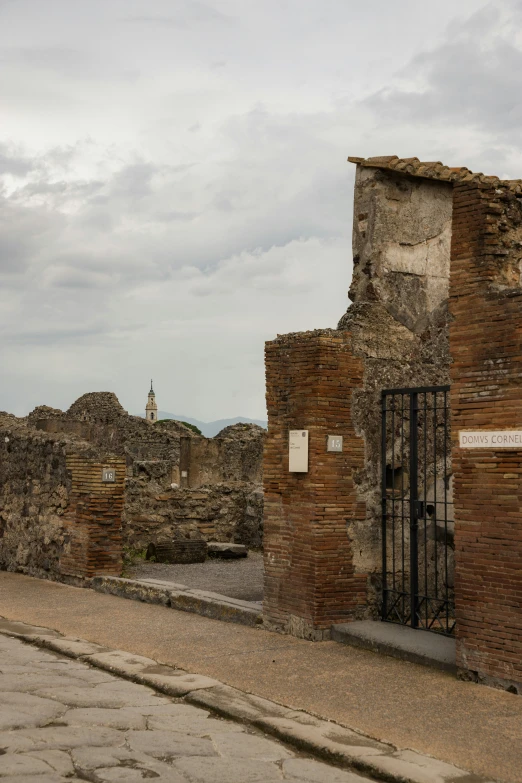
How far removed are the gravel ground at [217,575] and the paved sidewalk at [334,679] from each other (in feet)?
4.00

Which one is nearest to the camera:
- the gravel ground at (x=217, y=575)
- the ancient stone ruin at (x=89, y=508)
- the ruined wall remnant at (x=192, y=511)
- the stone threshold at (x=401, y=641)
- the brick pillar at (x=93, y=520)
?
the stone threshold at (x=401, y=641)

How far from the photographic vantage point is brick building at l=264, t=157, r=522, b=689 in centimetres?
764

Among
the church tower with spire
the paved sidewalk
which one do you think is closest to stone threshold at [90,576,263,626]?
the paved sidewalk

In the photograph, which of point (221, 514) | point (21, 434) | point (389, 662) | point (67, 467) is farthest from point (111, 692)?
point (221, 514)

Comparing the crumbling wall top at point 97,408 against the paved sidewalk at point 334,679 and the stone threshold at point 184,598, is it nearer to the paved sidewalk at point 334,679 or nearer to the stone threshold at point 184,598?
the stone threshold at point 184,598

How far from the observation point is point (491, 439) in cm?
645

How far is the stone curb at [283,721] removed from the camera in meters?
4.62

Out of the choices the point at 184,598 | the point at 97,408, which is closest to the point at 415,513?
the point at 184,598

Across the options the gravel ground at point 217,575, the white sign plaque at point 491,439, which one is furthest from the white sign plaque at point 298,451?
the gravel ground at point 217,575

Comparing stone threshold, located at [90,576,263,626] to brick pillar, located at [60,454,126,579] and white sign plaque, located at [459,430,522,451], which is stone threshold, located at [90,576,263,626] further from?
white sign plaque, located at [459,430,522,451]

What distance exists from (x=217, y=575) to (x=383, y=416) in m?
4.72

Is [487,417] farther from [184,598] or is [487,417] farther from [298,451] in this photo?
[184,598]

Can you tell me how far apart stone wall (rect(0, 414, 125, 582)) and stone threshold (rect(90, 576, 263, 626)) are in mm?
542

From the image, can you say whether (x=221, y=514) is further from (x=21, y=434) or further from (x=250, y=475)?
(x=250, y=475)
